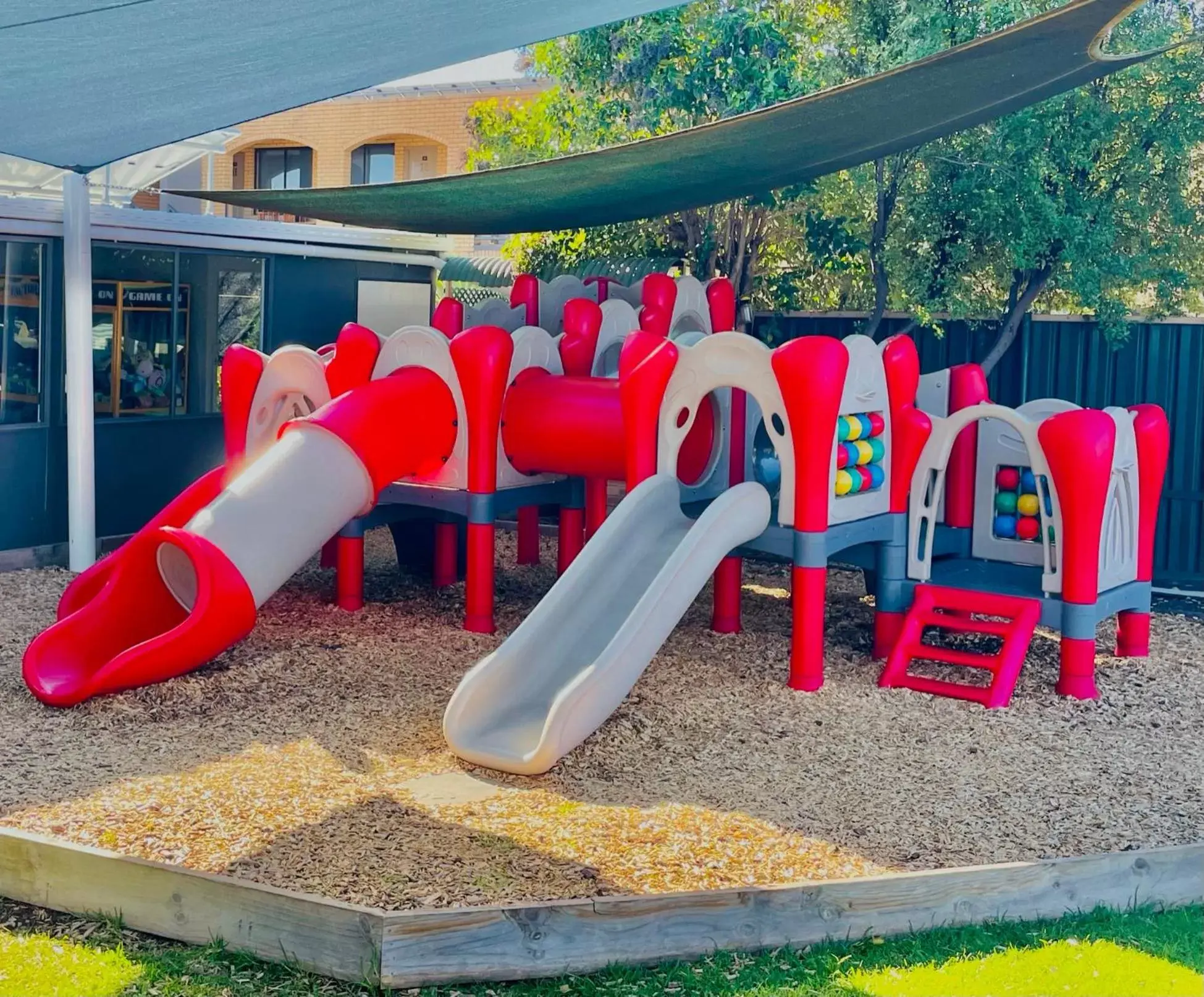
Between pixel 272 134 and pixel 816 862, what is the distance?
77.0ft

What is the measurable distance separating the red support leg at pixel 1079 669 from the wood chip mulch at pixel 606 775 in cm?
8

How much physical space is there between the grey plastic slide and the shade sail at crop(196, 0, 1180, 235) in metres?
1.72

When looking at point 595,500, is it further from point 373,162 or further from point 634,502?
point 373,162

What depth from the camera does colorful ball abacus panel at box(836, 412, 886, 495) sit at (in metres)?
7.09

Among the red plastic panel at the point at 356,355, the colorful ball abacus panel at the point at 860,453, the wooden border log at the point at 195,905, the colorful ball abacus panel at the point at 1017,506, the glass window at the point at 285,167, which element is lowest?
the wooden border log at the point at 195,905

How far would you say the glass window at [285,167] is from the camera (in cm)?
2606

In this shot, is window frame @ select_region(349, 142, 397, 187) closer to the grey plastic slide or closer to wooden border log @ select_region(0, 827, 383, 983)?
the grey plastic slide

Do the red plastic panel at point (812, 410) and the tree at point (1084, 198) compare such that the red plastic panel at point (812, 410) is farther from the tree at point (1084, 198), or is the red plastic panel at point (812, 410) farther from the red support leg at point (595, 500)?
the tree at point (1084, 198)

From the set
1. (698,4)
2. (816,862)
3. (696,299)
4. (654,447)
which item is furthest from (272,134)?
(816,862)

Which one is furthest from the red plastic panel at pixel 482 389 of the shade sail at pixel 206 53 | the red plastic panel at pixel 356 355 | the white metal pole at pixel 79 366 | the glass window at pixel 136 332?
the glass window at pixel 136 332

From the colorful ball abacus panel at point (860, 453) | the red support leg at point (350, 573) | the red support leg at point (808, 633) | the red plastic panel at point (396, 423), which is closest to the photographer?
the red support leg at point (808, 633)

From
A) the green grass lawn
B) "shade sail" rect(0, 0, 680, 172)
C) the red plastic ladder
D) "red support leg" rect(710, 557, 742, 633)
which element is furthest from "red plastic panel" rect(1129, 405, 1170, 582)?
the green grass lawn

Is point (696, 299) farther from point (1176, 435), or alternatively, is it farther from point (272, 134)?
point (272, 134)

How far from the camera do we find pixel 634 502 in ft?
23.0
